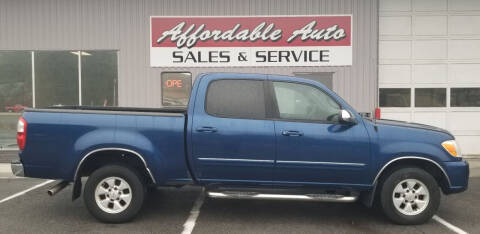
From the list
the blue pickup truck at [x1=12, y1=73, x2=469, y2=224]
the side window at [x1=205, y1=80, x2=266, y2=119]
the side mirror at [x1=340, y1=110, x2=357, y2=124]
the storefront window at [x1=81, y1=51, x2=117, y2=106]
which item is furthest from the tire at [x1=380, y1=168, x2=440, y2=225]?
the storefront window at [x1=81, y1=51, x2=117, y2=106]

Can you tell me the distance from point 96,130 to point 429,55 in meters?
9.15

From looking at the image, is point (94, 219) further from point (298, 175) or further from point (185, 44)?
point (185, 44)

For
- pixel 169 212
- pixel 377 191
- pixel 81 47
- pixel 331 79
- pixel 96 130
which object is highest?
pixel 81 47

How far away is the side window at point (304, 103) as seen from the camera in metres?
5.33

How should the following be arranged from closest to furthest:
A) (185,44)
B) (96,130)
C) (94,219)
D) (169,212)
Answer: (96,130)
(94,219)
(169,212)
(185,44)

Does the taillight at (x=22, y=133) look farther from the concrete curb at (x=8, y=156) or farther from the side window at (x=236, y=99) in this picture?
the concrete curb at (x=8, y=156)

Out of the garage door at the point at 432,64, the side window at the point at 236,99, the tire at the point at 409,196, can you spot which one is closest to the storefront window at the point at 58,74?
the side window at the point at 236,99

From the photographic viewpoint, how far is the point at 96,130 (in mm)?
5191

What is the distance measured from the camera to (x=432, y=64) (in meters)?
11.2

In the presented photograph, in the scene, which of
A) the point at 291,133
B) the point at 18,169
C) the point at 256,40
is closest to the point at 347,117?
the point at 291,133

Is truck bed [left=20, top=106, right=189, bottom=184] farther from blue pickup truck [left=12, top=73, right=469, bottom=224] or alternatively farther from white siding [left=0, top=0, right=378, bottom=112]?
white siding [left=0, top=0, right=378, bottom=112]

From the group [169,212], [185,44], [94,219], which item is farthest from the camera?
[185,44]

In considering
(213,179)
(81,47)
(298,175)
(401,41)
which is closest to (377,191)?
(298,175)

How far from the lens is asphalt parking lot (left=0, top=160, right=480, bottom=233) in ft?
17.0
